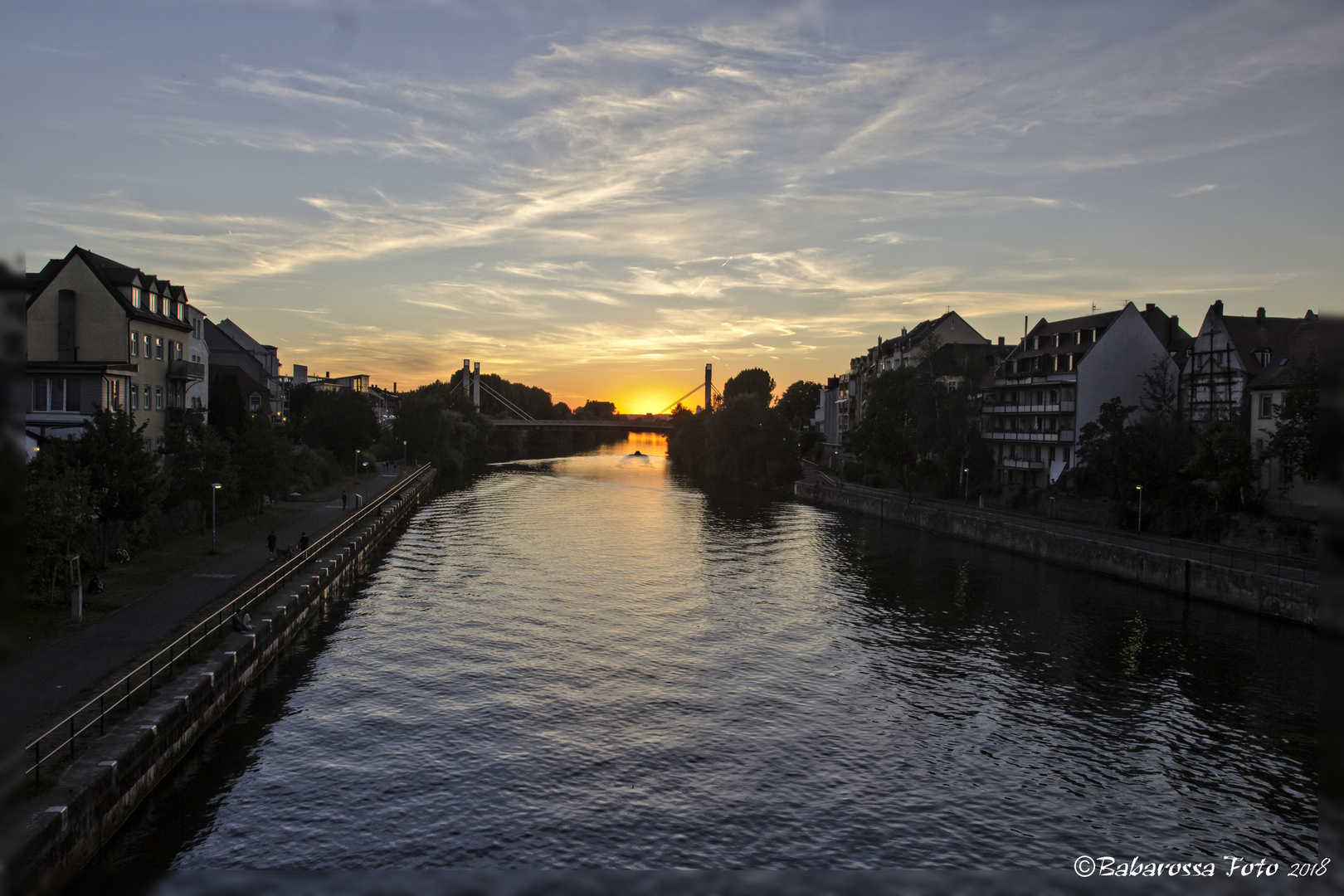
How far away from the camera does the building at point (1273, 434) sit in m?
34.2

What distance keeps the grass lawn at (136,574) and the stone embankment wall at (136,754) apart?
226cm

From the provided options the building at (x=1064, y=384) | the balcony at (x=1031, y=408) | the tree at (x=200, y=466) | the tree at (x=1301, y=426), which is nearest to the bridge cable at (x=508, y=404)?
the balcony at (x=1031, y=408)

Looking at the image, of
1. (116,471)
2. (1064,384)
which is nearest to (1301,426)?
(1064,384)

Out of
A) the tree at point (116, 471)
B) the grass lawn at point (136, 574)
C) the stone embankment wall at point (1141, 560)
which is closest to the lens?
the grass lawn at point (136, 574)

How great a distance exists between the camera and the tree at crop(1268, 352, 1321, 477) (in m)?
31.4

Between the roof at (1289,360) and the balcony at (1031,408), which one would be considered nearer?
the roof at (1289,360)

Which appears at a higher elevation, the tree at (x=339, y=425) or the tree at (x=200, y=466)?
the tree at (x=339, y=425)

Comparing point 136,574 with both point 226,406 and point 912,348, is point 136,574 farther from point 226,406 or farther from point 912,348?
point 912,348

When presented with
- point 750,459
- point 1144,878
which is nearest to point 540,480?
point 750,459

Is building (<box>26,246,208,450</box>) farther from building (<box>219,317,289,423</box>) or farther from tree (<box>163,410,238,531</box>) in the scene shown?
building (<box>219,317,289,423</box>)

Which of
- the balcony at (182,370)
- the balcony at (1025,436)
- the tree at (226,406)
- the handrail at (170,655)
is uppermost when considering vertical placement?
the balcony at (182,370)

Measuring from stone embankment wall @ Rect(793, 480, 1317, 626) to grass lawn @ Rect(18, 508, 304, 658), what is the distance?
35.1 m

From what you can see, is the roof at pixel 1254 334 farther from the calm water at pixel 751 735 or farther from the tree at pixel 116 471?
the tree at pixel 116 471

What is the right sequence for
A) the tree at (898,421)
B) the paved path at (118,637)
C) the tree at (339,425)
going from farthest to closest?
the tree at (339,425), the tree at (898,421), the paved path at (118,637)
